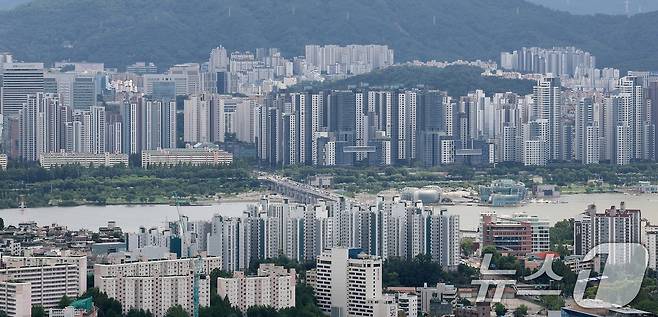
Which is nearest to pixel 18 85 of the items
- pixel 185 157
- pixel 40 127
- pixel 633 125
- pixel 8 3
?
pixel 40 127

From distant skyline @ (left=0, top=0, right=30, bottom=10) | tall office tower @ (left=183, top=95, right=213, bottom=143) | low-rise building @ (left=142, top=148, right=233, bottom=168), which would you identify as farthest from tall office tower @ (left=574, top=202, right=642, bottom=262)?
distant skyline @ (left=0, top=0, right=30, bottom=10)

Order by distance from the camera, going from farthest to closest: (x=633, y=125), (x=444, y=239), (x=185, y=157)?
(x=633, y=125) → (x=185, y=157) → (x=444, y=239)

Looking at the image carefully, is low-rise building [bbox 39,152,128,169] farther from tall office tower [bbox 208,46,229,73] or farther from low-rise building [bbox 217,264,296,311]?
low-rise building [bbox 217,264,296,311]

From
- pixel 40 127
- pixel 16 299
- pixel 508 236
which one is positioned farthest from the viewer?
pixel 40 127

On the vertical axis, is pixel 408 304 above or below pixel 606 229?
below

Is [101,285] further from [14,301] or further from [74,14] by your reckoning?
[74,14]

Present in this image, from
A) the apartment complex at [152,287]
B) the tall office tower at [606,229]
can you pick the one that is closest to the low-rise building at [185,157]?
the tall office tower at [606,229]

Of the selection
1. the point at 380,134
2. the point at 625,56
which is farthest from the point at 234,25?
the point at 380,134

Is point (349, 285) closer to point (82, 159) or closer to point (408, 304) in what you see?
point (408, 304)

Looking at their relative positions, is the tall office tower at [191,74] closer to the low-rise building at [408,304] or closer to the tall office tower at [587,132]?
the tall office tower at [587,132]
